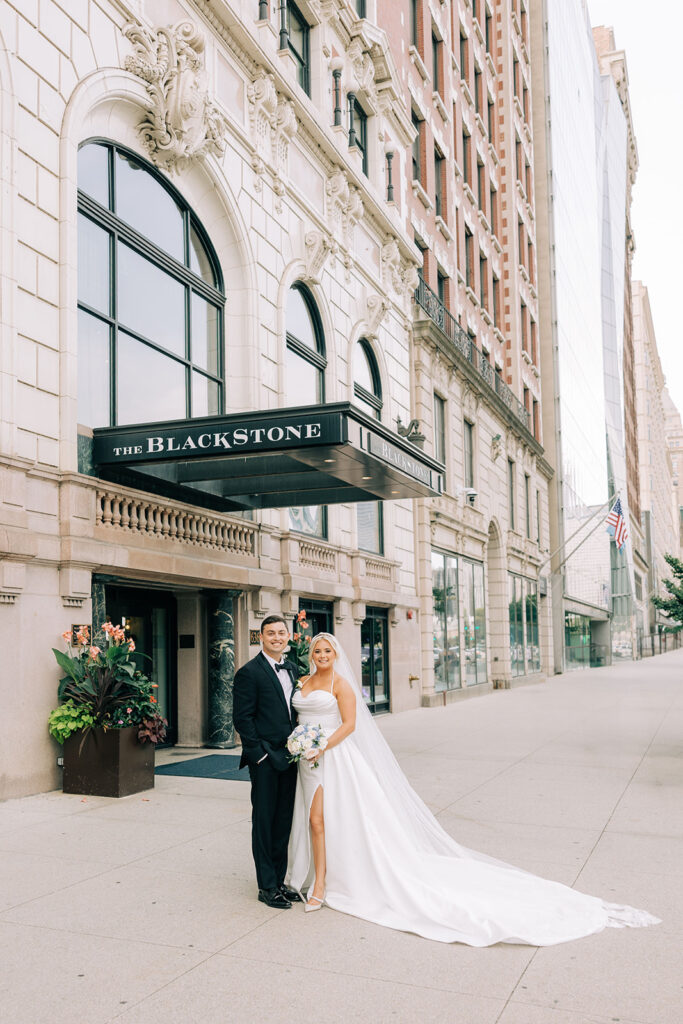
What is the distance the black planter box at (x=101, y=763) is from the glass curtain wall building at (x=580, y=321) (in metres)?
31.9

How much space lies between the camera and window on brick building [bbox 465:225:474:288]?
33.8 meters

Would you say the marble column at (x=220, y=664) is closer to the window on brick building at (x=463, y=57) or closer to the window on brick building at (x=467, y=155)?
the window on brick building at (x=467, y=155)

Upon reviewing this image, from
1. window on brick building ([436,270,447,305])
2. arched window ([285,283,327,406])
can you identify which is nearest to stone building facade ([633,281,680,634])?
window on brick building ([436,270,447,305])

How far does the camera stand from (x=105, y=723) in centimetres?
1036

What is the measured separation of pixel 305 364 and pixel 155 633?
6.80 m

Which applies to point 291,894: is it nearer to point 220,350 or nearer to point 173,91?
point 220,350

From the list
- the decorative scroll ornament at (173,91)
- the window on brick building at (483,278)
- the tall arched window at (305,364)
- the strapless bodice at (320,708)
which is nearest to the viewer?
the strapless bodice at (320,708)

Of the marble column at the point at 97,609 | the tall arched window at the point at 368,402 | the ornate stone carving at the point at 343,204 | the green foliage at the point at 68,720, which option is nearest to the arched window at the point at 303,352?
the tall arched window at the point at 368,402

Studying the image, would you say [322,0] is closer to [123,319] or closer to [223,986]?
[123,319]

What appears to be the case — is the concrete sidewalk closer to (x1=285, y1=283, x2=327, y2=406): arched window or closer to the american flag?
(x1=285, y1=283, x2=327, y2=406): arched window

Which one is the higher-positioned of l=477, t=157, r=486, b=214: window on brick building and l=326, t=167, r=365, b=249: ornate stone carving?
l=477, t=157, r=486, b=214: window on brick building

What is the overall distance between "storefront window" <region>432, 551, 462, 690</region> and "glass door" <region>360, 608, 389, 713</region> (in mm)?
3459

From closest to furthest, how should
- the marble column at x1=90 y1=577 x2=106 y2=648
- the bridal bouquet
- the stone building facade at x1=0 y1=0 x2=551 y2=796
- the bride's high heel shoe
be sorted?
the bride's high heel shoe < the bridal bouquet < the stone building facade at x1=0 y1=0 x2=551 y2=796 < the marble column at x1=90 y1=577 x2=106 y2=648

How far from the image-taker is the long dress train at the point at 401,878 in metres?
5.98
